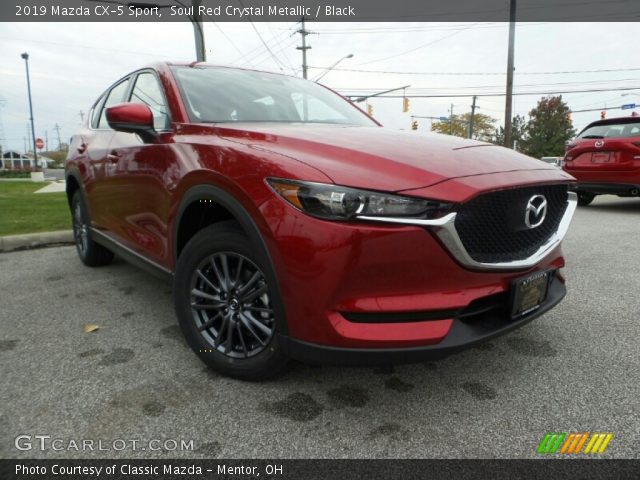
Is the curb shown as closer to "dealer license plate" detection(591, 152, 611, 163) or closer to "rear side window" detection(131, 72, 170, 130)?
"rear side window" detection(131, 72, 170, 130)

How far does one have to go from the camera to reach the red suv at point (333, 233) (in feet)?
5.37

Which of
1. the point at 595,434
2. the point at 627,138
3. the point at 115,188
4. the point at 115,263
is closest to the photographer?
the point at 595,434

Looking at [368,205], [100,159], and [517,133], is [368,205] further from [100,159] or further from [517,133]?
[517,133]

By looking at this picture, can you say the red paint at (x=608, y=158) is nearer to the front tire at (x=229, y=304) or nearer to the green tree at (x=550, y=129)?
the front tire at (x=229, y=304)

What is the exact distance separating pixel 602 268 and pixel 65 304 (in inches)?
176

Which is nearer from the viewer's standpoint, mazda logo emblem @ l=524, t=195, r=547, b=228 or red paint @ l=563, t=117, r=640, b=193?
mazda logo emblem @ l=524, t=195, r=547, b=228

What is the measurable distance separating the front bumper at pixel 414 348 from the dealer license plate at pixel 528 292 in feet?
0.21

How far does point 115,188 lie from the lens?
3.12 meters

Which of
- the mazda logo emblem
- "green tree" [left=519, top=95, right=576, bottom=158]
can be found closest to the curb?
the mazda logo emblem

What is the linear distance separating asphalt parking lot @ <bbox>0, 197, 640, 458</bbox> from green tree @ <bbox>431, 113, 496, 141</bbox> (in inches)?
2340

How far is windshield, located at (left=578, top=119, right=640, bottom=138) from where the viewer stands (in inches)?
277

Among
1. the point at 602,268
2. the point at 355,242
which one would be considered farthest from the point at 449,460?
the point at 602,268

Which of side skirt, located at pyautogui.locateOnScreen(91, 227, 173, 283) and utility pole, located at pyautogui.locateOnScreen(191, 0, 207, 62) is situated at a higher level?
utility pole, located at pyautogui.locateOnScreen(191, 0, 207, 62)

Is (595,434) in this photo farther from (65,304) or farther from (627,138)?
(627,138)
